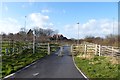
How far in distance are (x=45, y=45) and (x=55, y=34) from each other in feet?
255

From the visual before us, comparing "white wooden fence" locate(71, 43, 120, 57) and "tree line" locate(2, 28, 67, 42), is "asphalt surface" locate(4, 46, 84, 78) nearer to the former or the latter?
"white wooden fence" locate(71, 43, 120, 57)

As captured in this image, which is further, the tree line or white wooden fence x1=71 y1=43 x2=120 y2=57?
the tree line

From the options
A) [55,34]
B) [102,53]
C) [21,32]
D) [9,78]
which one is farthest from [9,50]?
[55,34]

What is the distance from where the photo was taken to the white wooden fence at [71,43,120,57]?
32.6 meters

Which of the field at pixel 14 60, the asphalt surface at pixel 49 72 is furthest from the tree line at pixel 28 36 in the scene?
the asphalt surface at pixel 49 72

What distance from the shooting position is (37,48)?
50406 millimetres

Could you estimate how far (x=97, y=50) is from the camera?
132 ft

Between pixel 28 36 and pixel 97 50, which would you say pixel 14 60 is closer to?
pixel 97 50

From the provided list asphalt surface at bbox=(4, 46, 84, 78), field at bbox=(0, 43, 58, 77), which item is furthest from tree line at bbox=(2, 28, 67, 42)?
asphalt surface at bbox=(4, 46, 84, 78)

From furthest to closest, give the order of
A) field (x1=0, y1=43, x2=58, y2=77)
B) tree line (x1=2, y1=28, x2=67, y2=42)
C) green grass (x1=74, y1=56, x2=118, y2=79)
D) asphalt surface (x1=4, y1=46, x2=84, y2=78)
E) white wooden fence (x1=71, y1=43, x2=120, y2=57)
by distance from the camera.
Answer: tree line (x1=2, y1=28, x2=67, y2=42) < white wooden fence (x1=71, y1=43, x2=120, y2=57) < field (x1=0, y1=43, x2=58, y2=77) < green grass (x1=74, y1=56, x2=118, y2=79) < asphalt surface (x1=4, y1=46, x2=84, y2=78)

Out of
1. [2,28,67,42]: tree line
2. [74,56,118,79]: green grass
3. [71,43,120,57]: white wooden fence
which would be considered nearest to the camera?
[74,56,118,79]: green grass

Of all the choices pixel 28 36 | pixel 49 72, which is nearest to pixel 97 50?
pixel 49 72

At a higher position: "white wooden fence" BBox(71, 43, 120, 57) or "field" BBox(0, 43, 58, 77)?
"white wooden fence" BBox(71, 43, 120, 57)

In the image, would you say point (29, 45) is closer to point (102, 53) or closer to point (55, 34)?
point (102, 53)
